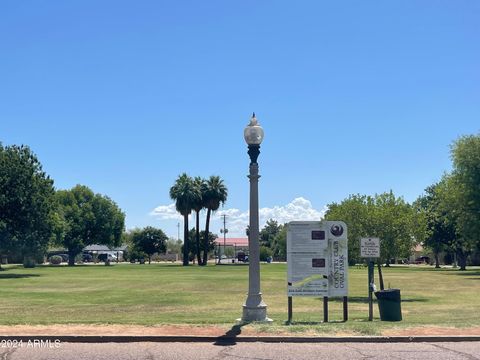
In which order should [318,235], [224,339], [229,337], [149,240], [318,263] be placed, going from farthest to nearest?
[149,240] → [318,235] → [318,263] → [229,337] → [224,339]

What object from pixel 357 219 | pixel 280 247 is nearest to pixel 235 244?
pixel 280 247

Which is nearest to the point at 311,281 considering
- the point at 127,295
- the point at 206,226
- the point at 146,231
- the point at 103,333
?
the point at 103,333

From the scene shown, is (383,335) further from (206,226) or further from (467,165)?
(206,226)

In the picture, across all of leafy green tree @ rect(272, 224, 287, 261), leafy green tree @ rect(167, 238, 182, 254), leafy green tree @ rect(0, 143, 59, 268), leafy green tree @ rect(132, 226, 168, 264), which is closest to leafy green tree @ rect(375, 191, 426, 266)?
leafy green tree @ rect(0, 143, 59, 268)

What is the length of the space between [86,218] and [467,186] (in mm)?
63360

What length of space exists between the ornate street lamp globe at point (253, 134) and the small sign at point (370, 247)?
4184 millimetres

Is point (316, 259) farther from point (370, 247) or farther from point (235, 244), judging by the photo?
point (235, 244)

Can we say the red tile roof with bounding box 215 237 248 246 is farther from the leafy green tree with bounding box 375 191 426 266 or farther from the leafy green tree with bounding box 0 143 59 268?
the leafy green tree with bounding box 375 191 426 266

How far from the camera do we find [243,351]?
10930mm

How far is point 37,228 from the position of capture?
55.5 meters

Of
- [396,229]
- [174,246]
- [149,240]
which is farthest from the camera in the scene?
[174,246]

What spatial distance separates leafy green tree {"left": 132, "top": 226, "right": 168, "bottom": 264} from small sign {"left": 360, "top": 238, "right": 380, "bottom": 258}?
114252mm

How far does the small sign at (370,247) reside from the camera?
53.8ft

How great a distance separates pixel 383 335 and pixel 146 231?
119 meters
